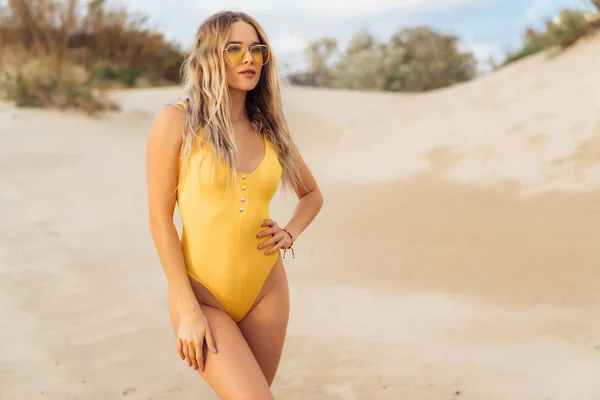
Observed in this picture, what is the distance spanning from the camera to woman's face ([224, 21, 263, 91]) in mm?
2121

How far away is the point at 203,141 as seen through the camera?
6.73 feet

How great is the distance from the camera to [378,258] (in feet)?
19.7

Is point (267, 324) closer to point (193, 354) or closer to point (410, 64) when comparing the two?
point (193, 354)

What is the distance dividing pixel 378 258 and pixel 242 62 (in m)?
4.07

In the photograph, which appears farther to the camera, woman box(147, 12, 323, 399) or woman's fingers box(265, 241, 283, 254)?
woman's fingers box(265, 241, 283, 254)

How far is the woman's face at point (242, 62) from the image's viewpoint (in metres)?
2.12

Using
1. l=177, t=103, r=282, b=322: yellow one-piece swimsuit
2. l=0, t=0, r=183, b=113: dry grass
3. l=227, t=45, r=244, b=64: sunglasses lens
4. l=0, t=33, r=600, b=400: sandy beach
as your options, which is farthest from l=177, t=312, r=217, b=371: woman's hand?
l=0, t=0, r=183, b=113: dry grass

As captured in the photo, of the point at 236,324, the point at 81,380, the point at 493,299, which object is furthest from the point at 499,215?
the point at 236,324

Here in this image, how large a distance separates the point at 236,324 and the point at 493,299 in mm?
3221

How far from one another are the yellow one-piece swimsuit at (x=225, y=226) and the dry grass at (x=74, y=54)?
8.20 meters

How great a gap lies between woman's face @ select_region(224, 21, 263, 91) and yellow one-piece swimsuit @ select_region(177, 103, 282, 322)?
0.23 metres

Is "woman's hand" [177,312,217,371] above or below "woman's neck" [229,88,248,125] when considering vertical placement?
below

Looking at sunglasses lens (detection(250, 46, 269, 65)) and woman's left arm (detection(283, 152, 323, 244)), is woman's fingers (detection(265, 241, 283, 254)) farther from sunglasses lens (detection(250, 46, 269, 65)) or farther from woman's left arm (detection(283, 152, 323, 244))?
sunglasses lens (detection(250, 46, 269, 65))

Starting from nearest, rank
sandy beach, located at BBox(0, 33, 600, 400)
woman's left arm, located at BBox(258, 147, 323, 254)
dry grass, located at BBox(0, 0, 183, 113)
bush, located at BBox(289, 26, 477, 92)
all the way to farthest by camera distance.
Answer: woman's left arm, located at BBox(258, 147, 323, 254) → sandy beach, located at BBox(0, 33, 600, 400) → dry grass, located at BBox(0, 0, 183, 113) → bush, located at BBox(289, 26, 477, 92)
